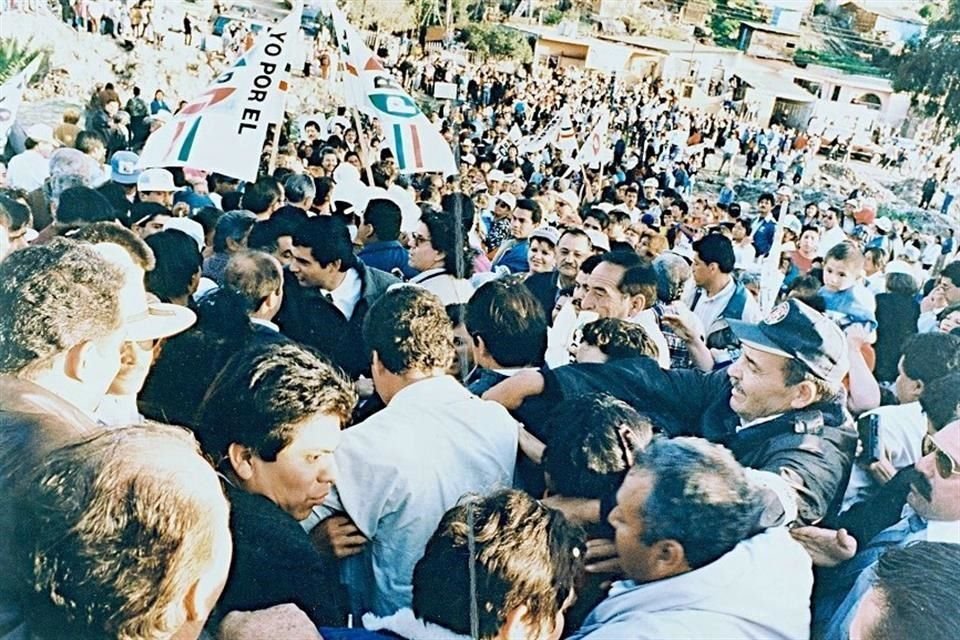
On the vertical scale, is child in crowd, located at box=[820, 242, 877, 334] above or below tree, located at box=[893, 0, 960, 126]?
below

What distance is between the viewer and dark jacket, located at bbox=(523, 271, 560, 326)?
6.26 feet

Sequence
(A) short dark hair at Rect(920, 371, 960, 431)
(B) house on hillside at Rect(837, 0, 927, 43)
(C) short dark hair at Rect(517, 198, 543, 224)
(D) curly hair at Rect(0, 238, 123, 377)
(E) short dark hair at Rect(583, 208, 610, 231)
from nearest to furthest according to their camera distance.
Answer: (D) curly hair at Rect(0, 238, 123, 377) → (A) short dark hair at Rect(920, 371, 960, 431) → (B) house on hillside at Rect(837, 0, 927, 43) → (E) short dark hair at Rect(583, 208, 610, 231) → (C) short dark hair at Rect(517, 198, 543, 224)

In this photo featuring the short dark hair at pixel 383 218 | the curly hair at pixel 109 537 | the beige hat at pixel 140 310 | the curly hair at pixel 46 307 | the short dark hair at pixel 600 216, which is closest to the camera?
the curly hair at pixel 109 537

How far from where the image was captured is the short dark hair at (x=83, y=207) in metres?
1.85

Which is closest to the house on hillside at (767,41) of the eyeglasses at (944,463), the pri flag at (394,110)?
the pri flag at (394,110)

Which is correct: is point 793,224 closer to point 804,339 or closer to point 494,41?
point 804,339

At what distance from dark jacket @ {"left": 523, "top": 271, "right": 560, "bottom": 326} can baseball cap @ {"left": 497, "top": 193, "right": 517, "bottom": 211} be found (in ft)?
1.99

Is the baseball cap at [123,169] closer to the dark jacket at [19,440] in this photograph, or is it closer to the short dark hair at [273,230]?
the short dark hair at [273,230]

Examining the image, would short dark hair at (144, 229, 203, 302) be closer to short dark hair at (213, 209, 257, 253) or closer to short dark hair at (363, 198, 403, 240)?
short dark hair at (213, 209, 257, 253)

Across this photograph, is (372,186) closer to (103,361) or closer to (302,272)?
(302,272)

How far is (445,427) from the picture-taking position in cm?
154

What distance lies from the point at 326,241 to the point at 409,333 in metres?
0.47

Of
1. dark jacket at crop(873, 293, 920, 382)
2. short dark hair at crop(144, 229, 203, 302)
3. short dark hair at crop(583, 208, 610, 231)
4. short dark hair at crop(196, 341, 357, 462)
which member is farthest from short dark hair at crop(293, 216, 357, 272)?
dark jacket at crop(873, 293, 920, 382)

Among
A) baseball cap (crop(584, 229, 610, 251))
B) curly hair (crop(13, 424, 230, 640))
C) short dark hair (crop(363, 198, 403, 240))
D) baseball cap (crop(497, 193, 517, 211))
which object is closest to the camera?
curly hair (crop(13, 424, 230, 640))
